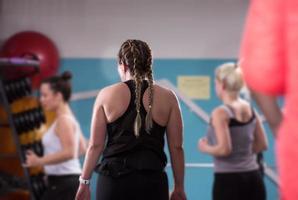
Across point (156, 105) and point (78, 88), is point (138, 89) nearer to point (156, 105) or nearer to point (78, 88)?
point (156, 105)

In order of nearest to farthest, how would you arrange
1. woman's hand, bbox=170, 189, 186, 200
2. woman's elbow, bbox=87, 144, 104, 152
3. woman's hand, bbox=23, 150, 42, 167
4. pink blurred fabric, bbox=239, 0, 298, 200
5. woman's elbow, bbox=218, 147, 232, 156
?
pink blurred fabric, bbox=239, 0, 298, 200
woman's elbow, bbox=87, 144, 104, 152
woman's hand, bbox=170, 189, 186, 200
woman's elbow, bbox=218, 147, 232, 156
woman's hand, bbox=23, 150, 42, 167

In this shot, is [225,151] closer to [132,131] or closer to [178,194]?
[178,194]

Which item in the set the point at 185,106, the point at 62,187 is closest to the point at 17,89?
the point at 62,187

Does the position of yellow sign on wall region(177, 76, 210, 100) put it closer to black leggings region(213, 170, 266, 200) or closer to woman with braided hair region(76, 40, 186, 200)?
black leggings region(213, 170, 266, 200)

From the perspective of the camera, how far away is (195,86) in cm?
516

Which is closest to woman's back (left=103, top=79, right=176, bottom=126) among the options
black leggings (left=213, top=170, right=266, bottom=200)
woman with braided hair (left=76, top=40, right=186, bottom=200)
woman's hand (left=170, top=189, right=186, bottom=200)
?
woman with braided hair (left=76, top=40, right=186, bottom=200)

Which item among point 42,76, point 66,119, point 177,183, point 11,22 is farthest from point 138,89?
point 11,22

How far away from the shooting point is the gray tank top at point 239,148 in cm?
315

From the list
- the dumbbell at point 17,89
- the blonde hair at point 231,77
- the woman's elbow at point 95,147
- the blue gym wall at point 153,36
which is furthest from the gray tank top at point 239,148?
the blue gym wall at point 153,36

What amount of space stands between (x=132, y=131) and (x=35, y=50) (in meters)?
2.65

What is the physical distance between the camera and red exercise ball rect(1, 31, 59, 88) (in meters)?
4.88

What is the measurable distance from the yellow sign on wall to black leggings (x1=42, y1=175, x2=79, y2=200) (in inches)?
72.9

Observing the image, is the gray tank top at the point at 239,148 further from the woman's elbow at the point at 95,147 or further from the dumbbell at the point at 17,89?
the dumbbell at the point at 17,89

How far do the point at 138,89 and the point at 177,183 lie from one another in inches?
20.4
